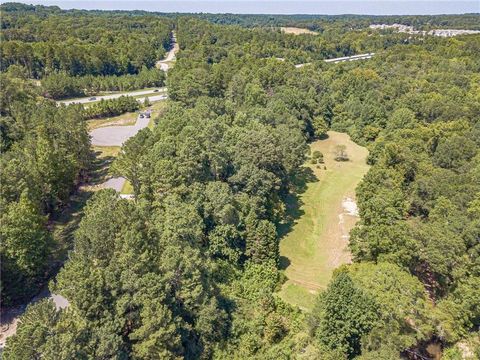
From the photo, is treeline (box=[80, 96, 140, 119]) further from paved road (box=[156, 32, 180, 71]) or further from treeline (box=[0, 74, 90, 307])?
paved road (box=[156, 32, 180, 71])

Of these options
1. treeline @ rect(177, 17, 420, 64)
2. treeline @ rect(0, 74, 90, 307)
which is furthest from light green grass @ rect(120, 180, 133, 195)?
treeline @ rect(177, 17, 420, 64)

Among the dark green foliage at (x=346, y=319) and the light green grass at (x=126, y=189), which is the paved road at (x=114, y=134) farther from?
the dark green foliage at (x=346, y=319)

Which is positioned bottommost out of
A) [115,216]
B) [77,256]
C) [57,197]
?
[57,197]

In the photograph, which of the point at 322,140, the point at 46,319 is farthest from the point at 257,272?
the point at 322,140

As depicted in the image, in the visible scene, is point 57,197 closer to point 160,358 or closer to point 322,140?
point 160,358

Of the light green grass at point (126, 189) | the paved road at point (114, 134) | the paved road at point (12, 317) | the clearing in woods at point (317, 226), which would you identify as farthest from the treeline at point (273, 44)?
the paved road at point (12, 317)
